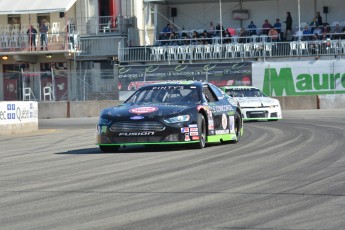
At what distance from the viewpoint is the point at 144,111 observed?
16172 millimetres

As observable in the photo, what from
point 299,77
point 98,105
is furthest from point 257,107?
point 299,77

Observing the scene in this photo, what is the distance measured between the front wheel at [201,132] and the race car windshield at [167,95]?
64cm

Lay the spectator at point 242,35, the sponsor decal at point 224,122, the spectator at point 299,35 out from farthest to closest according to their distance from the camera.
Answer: the spectator at point 242,35 → the spectator at point 299,35 → the sponsor decal at point 224,122

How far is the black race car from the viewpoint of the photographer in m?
16.0

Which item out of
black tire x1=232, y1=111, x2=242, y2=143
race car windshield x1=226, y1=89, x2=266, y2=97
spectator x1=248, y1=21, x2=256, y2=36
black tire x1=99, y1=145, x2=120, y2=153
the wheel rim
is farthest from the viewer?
spectator x1=248, y1=21, x2=256, y2=36

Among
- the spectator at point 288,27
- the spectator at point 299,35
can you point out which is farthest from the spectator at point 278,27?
the spectator at point 299,35

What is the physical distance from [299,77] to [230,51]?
416 cm

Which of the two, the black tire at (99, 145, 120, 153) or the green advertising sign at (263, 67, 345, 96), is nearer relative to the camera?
the black tire at (99, 145, 120, 153)

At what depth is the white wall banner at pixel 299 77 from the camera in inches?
1642

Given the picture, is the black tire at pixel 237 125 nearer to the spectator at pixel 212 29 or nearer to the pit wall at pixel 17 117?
the pit wall at pixel 17 117

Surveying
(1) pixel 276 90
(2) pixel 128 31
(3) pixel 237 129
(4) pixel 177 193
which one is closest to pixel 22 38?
(2) pixel 128 31

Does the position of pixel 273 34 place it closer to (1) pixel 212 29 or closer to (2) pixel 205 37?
(2) pixel 205 37

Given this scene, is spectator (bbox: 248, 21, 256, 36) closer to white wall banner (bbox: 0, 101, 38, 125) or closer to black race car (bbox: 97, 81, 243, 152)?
white wall banner (bbox: 0, 101, 38, 125)

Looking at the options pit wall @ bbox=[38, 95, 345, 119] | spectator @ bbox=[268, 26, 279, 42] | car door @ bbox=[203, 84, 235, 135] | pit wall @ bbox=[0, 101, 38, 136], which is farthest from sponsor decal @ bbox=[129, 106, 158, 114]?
spectator @ bbox=[268, 26, 279, 42]
